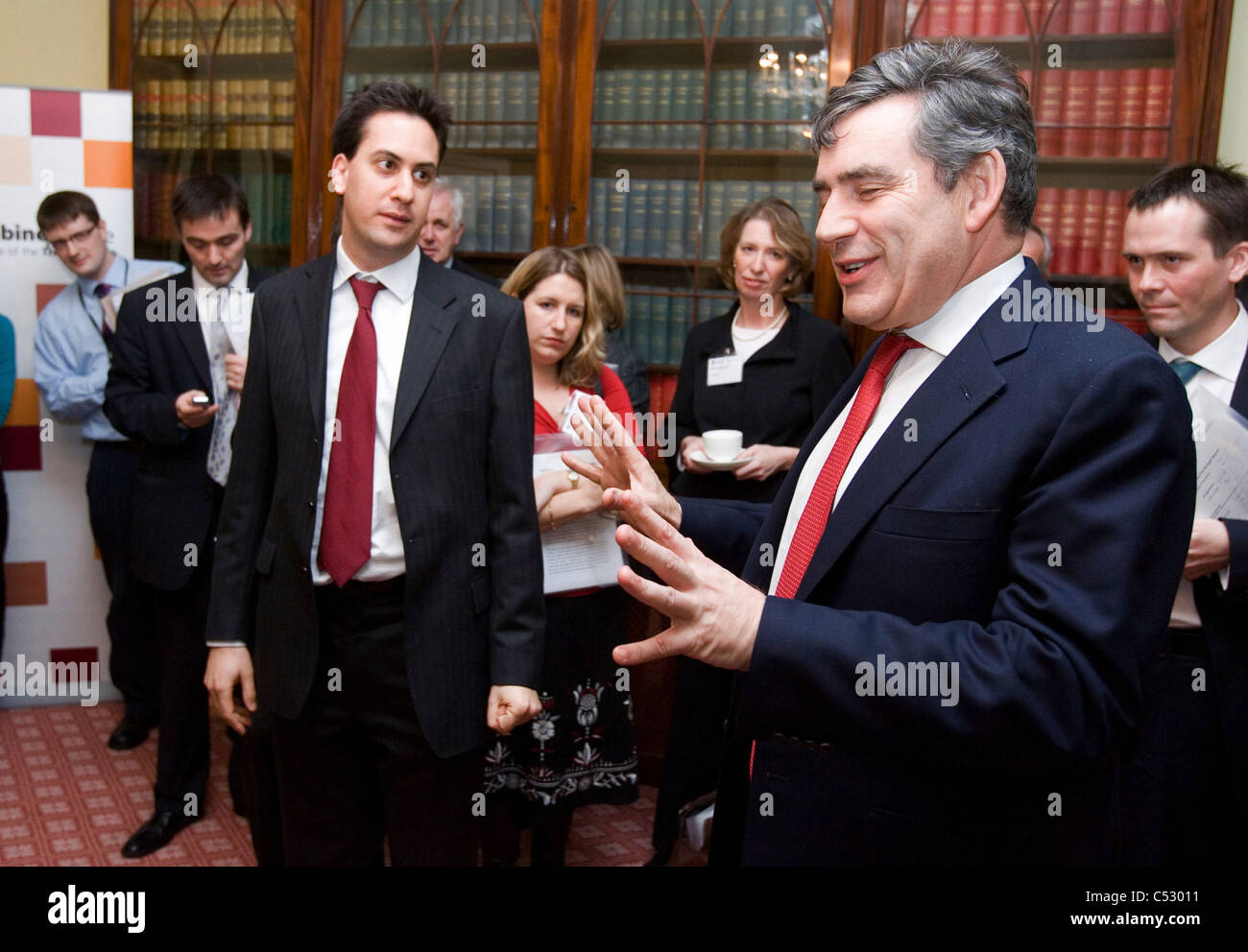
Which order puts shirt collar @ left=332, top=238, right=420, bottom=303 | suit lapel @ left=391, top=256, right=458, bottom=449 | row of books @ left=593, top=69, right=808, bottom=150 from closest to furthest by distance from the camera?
suit lapel @ left=391, top=256, right=458, bottom=449, shirt collar @ left=332, top=238, right=420, bottom=303, row of books @ left=593, top=69, right=808, bottom=150

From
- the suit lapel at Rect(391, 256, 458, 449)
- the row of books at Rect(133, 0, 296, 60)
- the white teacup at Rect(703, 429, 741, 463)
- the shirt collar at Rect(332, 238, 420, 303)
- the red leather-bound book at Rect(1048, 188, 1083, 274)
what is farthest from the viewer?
the row of books at Rect(133, 0, 296, 60)

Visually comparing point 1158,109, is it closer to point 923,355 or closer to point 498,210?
point 498,210

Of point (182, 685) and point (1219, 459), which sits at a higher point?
point (1219, 459)

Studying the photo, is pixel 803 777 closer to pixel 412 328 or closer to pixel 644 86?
pixel 412 328

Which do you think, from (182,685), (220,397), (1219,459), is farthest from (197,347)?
(1219,459)

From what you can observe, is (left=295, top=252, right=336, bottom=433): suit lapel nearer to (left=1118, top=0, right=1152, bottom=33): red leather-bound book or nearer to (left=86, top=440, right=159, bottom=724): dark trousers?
(left=86, top=440, right=159, bottom=724): dark trousers

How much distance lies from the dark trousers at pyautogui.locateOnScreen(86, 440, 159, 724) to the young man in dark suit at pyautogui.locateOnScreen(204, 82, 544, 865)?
6.17 feet

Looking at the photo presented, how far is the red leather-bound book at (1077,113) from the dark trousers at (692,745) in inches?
81.0

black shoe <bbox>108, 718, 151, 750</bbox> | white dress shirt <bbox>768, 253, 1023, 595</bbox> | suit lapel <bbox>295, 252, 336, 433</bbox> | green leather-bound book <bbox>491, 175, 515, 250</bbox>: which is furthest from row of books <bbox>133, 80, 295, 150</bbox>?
white dress shirt <bbox>768, 253, 1023, 595</bbox>

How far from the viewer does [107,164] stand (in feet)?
12.3

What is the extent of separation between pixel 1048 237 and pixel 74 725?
12.5ft

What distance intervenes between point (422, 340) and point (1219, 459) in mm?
1418

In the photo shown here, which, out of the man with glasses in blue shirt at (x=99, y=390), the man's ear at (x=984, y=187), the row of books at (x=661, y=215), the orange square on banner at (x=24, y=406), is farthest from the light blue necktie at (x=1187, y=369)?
the orange square on banner at (x=24, y=406)

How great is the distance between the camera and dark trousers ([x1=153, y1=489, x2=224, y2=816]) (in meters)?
2.92
